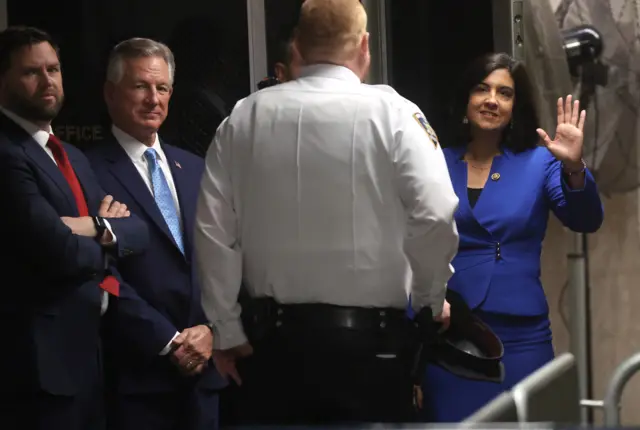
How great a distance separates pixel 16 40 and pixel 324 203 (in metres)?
0.74

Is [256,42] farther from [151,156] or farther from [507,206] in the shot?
[507,206]

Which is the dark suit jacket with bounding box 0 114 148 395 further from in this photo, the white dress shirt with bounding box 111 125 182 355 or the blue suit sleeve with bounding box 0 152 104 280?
the white dress shirt with bounding box 111 125 182 355

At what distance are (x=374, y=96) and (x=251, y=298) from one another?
1.49 ft

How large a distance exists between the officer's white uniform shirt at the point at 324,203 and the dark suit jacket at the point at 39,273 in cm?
29

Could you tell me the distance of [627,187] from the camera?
208cm

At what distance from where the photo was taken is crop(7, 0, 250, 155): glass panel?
81.7 inches

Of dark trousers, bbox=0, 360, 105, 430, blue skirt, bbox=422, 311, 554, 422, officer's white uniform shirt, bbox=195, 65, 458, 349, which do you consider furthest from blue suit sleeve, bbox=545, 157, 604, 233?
dark trousers, bbox=0, 360, 105, 430

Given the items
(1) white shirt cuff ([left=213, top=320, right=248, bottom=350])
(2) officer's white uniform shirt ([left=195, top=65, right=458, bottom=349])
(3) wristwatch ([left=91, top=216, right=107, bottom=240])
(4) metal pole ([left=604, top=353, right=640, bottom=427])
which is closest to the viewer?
(4) metal pole ([left=604, top=353, right=640, bottom=427])

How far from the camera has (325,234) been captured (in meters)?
1.81

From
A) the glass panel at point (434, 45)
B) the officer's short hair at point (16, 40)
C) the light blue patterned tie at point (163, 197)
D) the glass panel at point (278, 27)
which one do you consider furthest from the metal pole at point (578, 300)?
the officer's short hair at point (16, 40)

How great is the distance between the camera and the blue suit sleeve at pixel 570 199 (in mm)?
2016

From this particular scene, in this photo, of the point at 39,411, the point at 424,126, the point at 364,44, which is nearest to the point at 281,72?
the point at 364,44

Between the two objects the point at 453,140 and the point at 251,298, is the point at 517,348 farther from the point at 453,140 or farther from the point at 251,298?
the point at 251,298

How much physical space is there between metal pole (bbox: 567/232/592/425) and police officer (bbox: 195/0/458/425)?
387mm
